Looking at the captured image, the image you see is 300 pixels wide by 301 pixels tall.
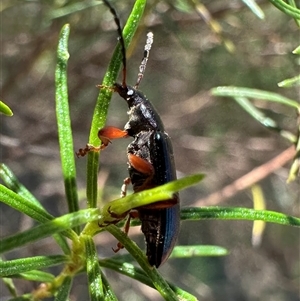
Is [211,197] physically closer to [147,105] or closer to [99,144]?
[147,105]

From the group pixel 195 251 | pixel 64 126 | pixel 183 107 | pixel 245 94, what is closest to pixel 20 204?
pixel 64 126

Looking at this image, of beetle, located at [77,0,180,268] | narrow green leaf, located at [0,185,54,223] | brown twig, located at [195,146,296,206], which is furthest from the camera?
brown twig, located at [195,146,296,206]

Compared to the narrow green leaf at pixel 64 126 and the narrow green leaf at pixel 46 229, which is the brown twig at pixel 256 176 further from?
the narrow green leaf at pixel 46 229

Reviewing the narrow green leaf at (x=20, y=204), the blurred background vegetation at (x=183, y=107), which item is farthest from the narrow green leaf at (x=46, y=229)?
the blurred background vegetation at (x=183, y=107)

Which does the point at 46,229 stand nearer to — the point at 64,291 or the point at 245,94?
the point at 64,291

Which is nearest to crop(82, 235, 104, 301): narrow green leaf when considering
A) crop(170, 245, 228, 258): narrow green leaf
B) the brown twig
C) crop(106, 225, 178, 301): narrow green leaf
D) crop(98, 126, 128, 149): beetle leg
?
crop(106, 225, 178, 301): narrow green leaf

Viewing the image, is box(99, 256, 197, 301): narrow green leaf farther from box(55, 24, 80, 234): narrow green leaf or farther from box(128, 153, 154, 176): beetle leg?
box(128, 153, 154, 176): beetle leg
